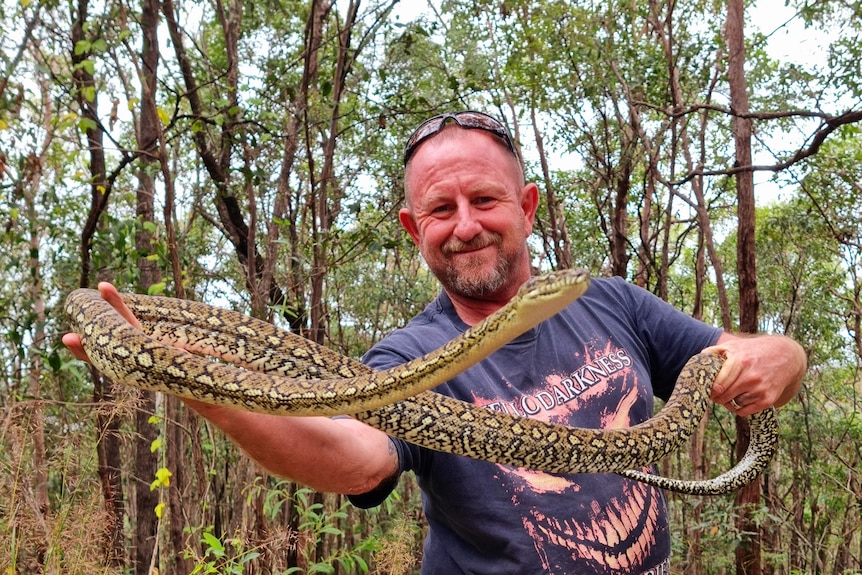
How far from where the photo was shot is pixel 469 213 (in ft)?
11.2

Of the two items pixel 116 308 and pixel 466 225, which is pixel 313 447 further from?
pixel 466 225

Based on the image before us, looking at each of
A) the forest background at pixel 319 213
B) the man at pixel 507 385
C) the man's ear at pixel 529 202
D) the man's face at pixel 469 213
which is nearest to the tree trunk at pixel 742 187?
the forest background at pixel 319 213

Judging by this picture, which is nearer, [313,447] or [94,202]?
[313,447]

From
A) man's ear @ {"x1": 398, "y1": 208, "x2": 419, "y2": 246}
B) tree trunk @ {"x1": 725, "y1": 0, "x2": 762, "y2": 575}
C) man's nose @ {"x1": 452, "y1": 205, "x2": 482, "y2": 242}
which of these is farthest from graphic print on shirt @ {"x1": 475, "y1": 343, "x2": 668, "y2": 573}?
tree trunk @ {"x1": 725, "y1": 0, "x2": 762, "y2": 575}

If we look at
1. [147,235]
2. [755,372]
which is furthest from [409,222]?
[147,235]

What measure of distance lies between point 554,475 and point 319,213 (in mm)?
4799

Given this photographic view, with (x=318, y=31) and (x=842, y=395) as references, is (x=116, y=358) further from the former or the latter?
(x=842, y=395)

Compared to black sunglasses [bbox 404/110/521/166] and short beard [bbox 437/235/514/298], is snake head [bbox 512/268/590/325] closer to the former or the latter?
short beard [bbox 437/235/514/298]

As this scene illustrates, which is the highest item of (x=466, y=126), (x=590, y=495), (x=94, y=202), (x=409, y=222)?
(x=94, y=202)

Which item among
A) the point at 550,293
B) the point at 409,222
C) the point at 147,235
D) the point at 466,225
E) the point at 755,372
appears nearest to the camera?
the point at 550,293

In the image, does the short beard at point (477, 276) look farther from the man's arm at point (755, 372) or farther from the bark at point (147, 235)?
the bark at point (147, 235)

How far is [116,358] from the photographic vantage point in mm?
2457

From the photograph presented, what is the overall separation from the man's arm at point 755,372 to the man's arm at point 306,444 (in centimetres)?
151

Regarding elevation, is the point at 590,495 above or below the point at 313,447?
below
